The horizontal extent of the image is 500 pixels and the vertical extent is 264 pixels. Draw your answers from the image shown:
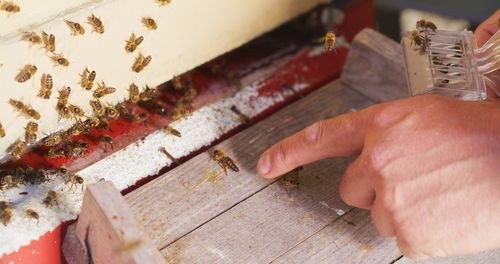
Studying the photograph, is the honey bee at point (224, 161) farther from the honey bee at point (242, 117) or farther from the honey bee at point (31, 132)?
the honey bee at point (31, 132)

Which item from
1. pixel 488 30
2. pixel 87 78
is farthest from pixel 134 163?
pixel 488 30

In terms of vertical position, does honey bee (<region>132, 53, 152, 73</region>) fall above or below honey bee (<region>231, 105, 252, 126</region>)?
above

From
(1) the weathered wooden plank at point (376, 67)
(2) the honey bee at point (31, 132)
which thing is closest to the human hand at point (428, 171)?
(1) the weathered wooden plank at point (376, 67)

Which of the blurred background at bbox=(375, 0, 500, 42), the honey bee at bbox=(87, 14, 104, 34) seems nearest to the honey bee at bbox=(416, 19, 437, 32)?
the honey bee at bbox=(87, 14, 104, 34)

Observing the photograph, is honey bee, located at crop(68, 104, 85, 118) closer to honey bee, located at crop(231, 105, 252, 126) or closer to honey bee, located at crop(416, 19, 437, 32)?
honey bee, located at crop(231, 105, 252, 126)

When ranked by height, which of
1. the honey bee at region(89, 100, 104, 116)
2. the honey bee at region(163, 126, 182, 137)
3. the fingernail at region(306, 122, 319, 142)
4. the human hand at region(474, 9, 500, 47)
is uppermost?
the honey bee at region(89, 100, 104, 116)

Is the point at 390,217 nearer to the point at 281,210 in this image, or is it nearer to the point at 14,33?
the point at 281,210

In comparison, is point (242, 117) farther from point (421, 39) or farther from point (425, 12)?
point (425, 12)
